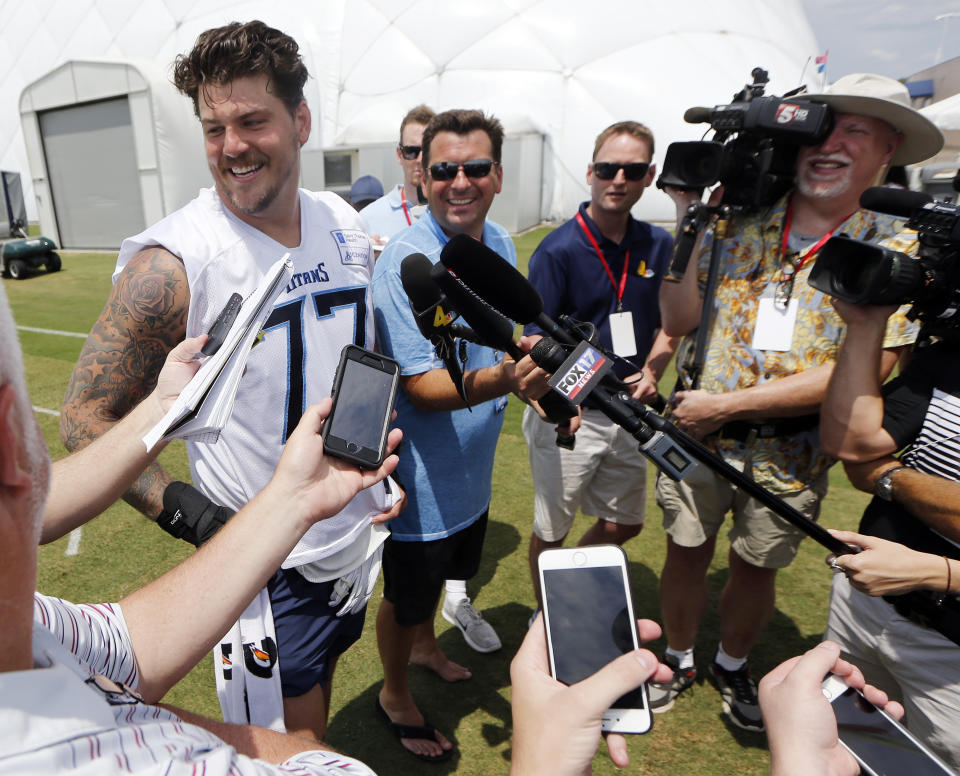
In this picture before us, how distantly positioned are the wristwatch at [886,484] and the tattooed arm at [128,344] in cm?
→ 221

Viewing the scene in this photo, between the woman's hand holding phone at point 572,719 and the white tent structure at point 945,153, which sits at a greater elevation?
the white tent structure at point 945,153

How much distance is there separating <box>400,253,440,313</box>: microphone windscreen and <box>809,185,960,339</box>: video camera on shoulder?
1.28 m

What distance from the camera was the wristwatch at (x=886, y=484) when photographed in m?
1.91

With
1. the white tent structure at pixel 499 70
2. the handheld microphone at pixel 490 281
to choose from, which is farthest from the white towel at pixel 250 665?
the white tent structure at pixel 499 70

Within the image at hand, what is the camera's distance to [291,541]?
4.15 feet

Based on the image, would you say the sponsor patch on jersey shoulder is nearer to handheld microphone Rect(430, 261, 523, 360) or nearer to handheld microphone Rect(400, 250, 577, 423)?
handheld microphone Rect(400, 250, 577, 423)

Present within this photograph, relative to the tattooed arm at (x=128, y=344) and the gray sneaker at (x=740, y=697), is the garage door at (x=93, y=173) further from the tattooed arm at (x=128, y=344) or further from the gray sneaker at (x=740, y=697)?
the gray sneaker at (x=740, y=697)

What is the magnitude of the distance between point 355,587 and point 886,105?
265cm

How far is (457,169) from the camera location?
257cm

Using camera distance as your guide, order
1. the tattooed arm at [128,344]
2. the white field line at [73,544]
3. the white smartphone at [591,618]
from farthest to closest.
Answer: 1. the white field line at [73,544]
2. the tattooed arm at [128,344]
3. the white smartphone at [591,618]

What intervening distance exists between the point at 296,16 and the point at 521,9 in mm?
8704

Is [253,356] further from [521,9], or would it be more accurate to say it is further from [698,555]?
[521,9]

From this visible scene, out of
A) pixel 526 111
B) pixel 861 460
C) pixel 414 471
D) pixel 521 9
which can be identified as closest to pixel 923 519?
pixel 861 460

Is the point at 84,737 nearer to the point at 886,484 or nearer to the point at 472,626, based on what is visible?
the point at 886,484
